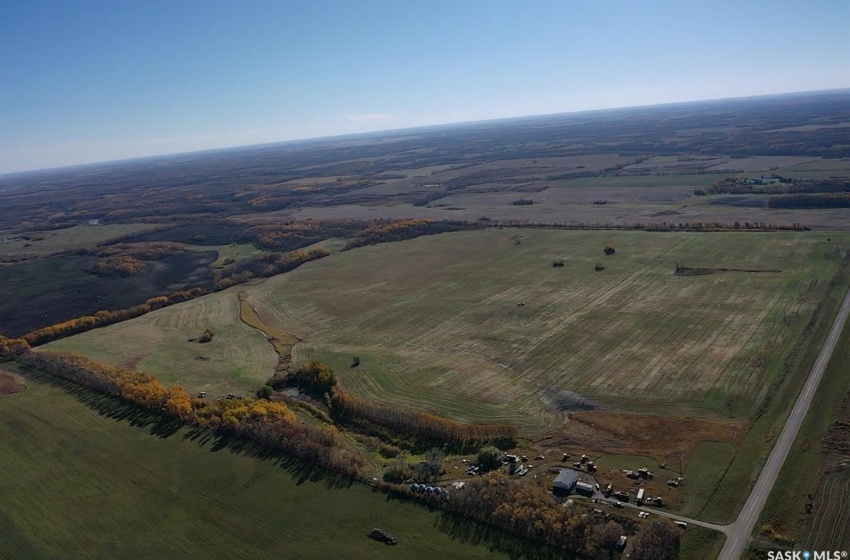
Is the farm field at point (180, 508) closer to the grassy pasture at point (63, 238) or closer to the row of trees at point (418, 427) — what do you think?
the row of trees at point (418, 427)

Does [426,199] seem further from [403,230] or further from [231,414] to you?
[231,414]

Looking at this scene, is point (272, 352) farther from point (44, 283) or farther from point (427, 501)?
point (44, 283)

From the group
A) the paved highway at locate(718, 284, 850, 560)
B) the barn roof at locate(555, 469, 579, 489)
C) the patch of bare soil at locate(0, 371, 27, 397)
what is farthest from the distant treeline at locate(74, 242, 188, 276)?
the paved highway at locate(718, 284, 850, 560)

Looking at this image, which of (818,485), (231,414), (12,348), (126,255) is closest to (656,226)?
(818,485)

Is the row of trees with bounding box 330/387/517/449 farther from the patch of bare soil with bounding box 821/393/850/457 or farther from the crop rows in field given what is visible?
the patch of bare soil with bounding box 821/393/850/457

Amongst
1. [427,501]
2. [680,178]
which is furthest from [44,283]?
[680,178]

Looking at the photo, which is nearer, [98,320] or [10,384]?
[10,384]
